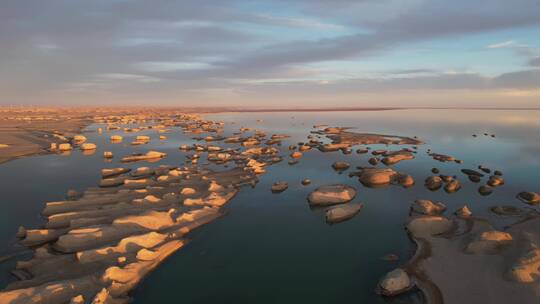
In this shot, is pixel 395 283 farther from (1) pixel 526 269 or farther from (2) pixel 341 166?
(2) pixel 341 166

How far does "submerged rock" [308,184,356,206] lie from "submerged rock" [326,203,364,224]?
2651mm

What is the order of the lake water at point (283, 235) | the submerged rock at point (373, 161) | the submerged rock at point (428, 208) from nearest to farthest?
the lake water at point (283, 235), the submerged rock at point (428, 208), the submerged rock at point (373, 161)

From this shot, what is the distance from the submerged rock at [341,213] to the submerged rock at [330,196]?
8.70ft

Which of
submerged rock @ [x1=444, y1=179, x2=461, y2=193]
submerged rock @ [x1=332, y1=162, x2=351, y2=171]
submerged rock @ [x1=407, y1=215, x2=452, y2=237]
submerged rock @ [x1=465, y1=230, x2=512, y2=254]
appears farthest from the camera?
submerged rock @ [x1=332, y1=162, x2=351, y2=171]

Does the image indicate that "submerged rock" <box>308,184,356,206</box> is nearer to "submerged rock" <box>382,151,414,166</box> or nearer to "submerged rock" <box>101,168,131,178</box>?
"submerged rock" <box>382,151,414,166</box>

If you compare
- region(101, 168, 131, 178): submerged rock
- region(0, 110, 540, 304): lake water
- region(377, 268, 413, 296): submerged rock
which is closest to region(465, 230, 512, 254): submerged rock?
region(0, 110, 540, 304): lake water

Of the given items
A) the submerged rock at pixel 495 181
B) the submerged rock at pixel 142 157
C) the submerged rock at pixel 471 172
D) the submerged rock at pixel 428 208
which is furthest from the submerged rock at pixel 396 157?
the submerged rock at pixel 142 157

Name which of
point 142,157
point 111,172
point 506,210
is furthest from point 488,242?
point 142,157

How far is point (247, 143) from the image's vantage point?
3164 inches

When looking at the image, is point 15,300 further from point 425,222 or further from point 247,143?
point 247,143

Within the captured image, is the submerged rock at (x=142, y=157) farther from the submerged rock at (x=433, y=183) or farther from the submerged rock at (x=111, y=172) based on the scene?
the submerged rock at (x=433, y=183)

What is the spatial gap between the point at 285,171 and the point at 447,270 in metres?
33.3

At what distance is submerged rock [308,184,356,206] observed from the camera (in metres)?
37.8

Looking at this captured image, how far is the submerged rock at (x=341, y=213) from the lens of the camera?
3350 centimetres
